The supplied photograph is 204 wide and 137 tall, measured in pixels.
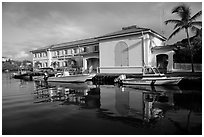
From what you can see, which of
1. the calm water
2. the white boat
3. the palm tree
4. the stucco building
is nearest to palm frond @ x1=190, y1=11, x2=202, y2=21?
the palm tree

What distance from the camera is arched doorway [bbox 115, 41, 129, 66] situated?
76.7 ft

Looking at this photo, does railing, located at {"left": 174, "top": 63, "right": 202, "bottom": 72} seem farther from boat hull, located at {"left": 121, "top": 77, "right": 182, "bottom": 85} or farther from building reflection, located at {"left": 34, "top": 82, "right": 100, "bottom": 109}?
building reflection, located at {"left": 34, "top": 82, "right": 100, "bottom": 109}

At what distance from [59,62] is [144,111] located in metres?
30.0

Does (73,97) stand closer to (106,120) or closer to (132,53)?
(106,120)

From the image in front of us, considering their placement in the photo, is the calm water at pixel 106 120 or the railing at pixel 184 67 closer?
the calm water at pixel 106 120

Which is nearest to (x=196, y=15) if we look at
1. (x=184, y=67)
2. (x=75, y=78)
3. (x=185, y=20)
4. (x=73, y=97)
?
(x=185, y=20)

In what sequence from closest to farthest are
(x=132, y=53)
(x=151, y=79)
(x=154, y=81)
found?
(x=154, y=81), (x=151, y=79), (x=132, y=53)

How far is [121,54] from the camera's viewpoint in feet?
78.1

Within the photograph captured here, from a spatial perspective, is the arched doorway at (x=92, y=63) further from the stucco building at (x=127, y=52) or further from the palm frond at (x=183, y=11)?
the palm frond at (x=183, y=11)

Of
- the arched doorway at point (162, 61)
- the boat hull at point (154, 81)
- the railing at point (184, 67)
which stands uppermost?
the arched doorway at point (162, 61)

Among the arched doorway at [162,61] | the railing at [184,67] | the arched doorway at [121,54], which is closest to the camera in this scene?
the railing at [184,67]

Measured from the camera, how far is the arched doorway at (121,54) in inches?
920

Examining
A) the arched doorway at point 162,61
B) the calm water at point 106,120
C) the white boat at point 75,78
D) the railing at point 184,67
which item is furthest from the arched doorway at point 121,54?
the calm water at point 106,120

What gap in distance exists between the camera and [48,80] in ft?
86.3
